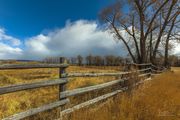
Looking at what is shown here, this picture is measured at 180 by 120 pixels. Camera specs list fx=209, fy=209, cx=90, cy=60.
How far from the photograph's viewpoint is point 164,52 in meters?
25.9

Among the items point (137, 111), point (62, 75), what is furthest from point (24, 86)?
point (137, 111)

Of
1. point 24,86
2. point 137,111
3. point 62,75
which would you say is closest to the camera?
point 24,86

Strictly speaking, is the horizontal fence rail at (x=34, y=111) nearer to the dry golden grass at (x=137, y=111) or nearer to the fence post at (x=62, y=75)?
the fence post at (x=62, y=75)

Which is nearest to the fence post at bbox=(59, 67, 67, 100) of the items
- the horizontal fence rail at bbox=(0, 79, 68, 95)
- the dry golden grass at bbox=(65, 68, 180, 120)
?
the horizontal fence rail at bbox=(0, 79, 68, 95)

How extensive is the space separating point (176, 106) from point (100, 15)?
61.7 ft

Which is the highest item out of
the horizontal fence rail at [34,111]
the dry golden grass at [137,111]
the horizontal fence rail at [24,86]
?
the horizontal fence rail at [24,86]

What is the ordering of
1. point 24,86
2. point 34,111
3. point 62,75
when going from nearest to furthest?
1. point 24,86
2. point 34,111
3. point 62,75

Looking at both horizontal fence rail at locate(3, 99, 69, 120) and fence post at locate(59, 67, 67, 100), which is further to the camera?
fence post at locate(59, 67, 67, 100)

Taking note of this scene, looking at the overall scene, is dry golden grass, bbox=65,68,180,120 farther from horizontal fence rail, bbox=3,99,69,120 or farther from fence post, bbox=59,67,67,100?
fence post, bbox=59,67,67,100

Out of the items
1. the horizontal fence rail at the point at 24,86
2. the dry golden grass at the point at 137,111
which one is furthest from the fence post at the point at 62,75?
the dry golden grass at the point at 137,111

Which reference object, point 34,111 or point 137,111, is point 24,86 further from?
point 137,111

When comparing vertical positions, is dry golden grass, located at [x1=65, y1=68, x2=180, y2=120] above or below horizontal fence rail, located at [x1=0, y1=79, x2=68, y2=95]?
below

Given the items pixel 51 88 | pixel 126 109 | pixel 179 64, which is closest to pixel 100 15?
pixel 51 88

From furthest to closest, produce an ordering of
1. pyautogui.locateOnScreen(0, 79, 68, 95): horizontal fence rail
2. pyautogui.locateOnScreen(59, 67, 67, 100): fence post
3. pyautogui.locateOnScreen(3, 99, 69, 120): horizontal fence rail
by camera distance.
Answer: pyautogui.locateOnScreen(59, 67, 67, 100): fence post
pyautogui.locateOnScreen(3, 99, 69, 120): horizontal fence rail
pyautogui.locateOnScreen(0, 79, 68, 95): horizontal fence rail
